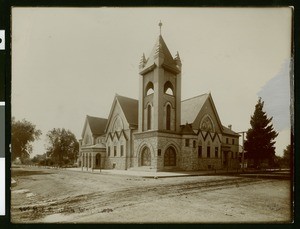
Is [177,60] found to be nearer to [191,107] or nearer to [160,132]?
[191,107]

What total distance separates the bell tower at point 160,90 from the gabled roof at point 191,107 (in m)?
0.11

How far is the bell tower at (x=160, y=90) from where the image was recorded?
5.36m

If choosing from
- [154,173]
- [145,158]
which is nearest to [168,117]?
[145,158]

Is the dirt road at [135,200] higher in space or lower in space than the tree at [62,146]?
lower

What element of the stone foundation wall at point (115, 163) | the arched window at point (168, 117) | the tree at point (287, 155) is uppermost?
the arched window at point (168, 117)

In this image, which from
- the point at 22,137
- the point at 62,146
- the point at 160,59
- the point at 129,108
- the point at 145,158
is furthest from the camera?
the point at 145,158

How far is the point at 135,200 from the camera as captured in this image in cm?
497

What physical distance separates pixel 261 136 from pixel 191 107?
1.42m

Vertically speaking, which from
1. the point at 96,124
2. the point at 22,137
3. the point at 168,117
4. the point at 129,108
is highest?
the point at 129,108

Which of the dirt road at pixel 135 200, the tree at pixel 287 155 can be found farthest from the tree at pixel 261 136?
the dirt road at pixel 135 200

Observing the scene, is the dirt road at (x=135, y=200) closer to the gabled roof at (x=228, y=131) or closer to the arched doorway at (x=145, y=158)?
the arched doorway at (x=145, y=158)

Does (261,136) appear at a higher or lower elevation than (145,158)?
higher

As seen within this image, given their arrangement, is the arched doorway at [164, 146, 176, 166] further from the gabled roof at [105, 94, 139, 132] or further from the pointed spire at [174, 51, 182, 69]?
the pointed spire at [174, 51, 182, 69]
